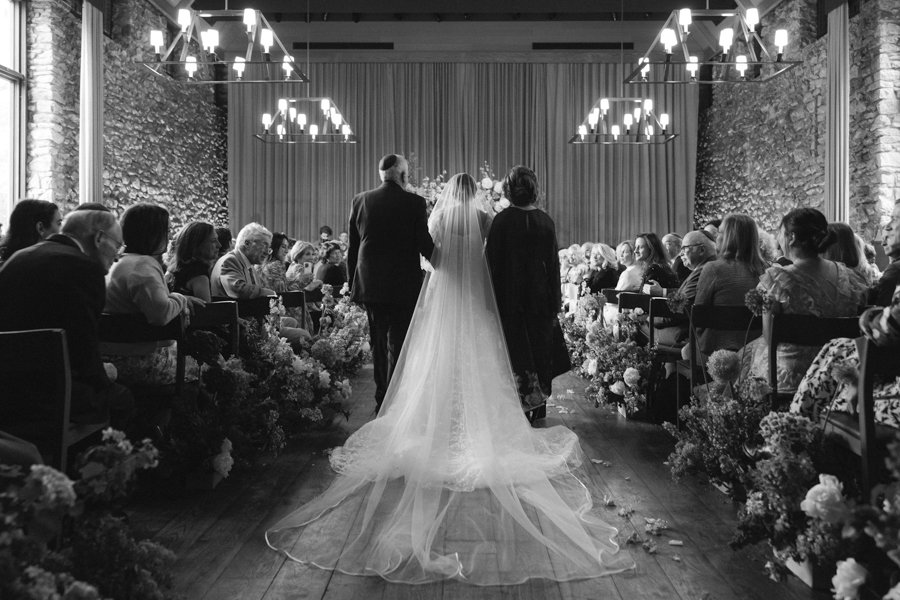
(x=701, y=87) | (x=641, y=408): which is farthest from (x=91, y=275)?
(x=701, y=87)

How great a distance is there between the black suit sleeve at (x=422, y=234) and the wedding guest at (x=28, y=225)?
6.21 feet

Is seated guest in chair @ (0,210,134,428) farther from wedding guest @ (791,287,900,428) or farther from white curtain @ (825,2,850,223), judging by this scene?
white curtain @ (825,2,850,223)

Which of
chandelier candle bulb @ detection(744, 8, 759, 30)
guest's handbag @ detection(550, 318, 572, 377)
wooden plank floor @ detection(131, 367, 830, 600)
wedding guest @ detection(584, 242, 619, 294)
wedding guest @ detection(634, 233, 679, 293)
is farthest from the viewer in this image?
wedding guest @ detection(584, 242, 619, 294)

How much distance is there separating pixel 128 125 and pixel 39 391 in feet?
28.4

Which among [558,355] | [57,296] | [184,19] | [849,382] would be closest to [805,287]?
[849,382]

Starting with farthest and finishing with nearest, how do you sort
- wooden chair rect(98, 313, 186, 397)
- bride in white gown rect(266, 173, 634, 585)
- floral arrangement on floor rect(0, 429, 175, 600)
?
wooden chair rect(98, 313, 186, 397)
bride in white gown rect(266, 173, 634, 585)
floral arrangement on floor rect(0, 429, 175, 600)

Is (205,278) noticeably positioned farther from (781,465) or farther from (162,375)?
(781,465)

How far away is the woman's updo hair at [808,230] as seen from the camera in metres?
3.29

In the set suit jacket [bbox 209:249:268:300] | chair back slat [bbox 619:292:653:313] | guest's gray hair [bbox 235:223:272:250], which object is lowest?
chair back slat [bbox 619:292:653:313]

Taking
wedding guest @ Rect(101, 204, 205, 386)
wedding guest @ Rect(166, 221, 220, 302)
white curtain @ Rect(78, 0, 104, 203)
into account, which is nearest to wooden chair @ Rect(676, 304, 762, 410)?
wedding guest @ Rect(101, 204, 205, 386)

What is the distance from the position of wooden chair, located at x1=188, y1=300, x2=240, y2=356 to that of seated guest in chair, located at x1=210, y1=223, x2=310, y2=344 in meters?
1.13

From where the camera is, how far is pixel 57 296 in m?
2.52

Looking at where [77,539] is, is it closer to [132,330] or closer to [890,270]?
[132,330]

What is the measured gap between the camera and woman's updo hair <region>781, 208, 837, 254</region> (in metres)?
3.29
